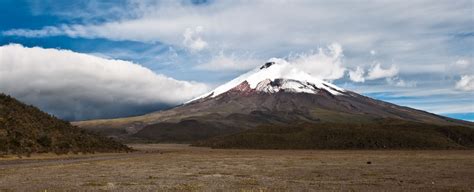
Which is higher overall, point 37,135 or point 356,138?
point 356,138

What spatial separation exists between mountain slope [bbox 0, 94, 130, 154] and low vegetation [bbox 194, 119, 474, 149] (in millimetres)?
47416

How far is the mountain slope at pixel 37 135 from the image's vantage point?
70812 millimetres

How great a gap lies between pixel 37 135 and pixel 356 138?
81.7m

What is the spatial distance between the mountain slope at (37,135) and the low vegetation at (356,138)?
4742 centimetres

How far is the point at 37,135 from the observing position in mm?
78062

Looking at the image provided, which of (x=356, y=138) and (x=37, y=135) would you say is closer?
(x=37, y=135)

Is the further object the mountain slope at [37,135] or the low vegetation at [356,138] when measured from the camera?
the low vegetation at [356,138]

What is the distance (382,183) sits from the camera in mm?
30703

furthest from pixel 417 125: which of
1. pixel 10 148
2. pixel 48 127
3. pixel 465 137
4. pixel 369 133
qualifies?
pixel 10 148

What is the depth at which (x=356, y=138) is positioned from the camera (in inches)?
5118

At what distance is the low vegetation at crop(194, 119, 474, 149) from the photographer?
→ 125269 mm

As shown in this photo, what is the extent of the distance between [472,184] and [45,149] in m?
61.8

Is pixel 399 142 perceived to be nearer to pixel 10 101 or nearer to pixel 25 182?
pixel 10 101

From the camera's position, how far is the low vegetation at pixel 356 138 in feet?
411
